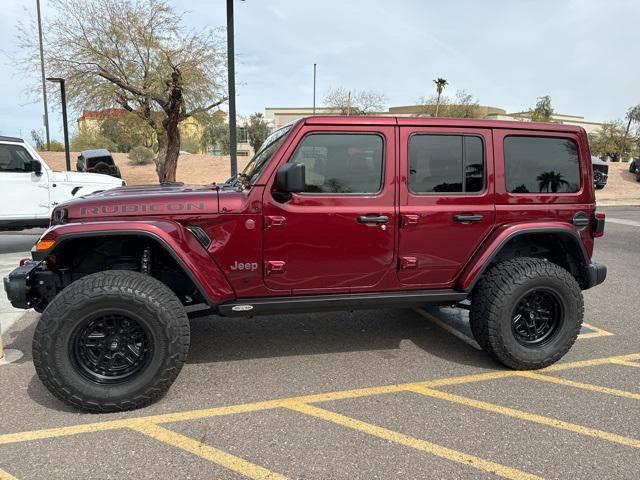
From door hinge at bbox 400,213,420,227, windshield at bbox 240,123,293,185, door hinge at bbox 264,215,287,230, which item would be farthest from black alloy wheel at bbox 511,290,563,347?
windshield at bbox 240,123,293,185

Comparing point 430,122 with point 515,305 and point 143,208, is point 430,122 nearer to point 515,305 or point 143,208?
point 515,305

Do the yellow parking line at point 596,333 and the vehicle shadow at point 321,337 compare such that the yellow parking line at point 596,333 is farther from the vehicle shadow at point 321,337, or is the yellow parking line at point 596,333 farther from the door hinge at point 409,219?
the door hinge at point 409,219

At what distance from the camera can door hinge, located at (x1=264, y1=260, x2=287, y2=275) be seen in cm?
332

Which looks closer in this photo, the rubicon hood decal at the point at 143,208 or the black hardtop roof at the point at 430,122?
the rubicon hood decal at the point at 143,208

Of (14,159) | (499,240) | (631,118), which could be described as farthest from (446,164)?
(631,118)

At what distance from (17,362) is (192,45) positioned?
1488 centimetres

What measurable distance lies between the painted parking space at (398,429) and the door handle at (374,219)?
121cm

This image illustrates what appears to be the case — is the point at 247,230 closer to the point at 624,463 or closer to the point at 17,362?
the point at 17,362

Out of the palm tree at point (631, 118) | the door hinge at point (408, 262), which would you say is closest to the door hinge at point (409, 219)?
the door hinge at point (408, 262)

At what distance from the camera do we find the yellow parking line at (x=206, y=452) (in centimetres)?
249

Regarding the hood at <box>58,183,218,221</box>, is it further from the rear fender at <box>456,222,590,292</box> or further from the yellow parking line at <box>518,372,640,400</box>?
the yellow parking line at <box>518,372,640,400</box>

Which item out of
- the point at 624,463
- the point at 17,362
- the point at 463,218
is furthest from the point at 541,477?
the point at 17,362

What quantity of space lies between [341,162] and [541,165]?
5.45 ft

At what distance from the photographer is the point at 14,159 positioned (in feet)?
26.3
